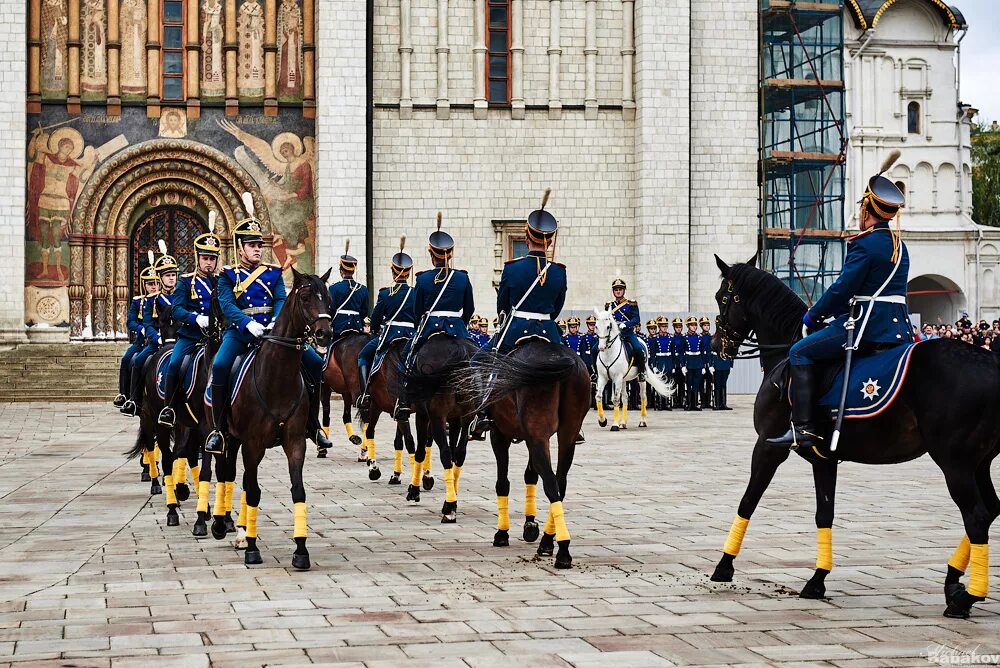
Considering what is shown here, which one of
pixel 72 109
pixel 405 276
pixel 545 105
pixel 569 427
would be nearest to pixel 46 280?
pixel 72 109

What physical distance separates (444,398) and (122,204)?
23410mm

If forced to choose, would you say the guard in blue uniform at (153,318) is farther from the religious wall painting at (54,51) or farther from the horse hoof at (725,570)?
the religious wall painting at (54,51)

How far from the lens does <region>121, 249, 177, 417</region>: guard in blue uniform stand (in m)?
13.1

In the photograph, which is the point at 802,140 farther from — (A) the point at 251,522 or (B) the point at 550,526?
(A) the point at 251,522

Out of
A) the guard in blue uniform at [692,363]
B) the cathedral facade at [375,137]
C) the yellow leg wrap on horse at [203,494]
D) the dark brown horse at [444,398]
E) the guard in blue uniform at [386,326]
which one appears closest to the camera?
the yellow leg wrap on horse at [203,494]

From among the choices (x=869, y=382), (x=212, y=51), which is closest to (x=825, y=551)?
(x=869, y=382)

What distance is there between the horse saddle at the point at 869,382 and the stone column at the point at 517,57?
86.7 feet

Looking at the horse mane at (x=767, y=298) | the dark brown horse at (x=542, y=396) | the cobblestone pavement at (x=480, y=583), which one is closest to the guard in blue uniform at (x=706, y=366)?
the cobblestone pavement at (x=480, y=583)

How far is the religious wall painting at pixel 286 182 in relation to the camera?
32.9 meters

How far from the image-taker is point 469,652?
6102 mm

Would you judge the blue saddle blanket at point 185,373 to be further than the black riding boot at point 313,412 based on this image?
Yes

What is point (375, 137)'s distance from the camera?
3297 centimetres

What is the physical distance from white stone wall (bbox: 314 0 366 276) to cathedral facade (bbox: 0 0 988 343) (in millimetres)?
50

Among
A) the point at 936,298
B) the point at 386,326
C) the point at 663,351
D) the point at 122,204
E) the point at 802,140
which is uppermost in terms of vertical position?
the point at 802,140
